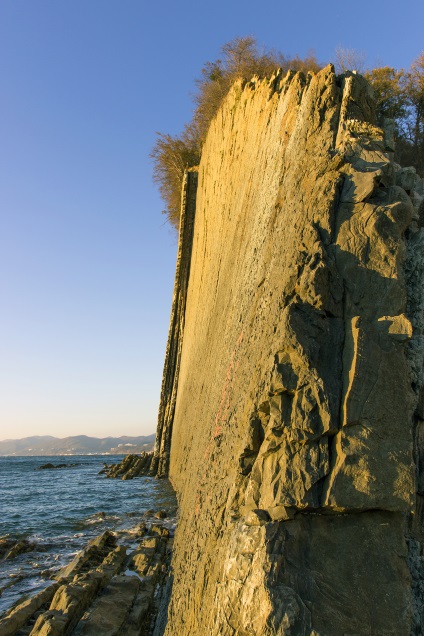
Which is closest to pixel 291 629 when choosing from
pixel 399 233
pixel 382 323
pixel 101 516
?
pixel 382 323

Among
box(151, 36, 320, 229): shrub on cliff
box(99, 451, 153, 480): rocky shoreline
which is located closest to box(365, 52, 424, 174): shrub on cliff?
box(151, 36, 320, 229): shrub on cliff

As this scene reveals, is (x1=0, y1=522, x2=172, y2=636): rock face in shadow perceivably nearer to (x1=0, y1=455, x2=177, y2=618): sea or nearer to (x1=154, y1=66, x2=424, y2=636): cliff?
(x1=0, y1=455, x2=177, y2=618): sea

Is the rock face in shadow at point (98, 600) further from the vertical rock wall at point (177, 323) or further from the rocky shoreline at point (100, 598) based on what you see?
the vertical rock wall at point (177, 323)

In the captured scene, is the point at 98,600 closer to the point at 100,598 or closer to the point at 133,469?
the point at 100,598

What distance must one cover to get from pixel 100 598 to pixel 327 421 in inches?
203

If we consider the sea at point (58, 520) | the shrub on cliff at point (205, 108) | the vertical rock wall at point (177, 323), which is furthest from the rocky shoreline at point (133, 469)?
the shrub on cliff at point (205, 108)

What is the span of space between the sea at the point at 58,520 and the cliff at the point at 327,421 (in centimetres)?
451

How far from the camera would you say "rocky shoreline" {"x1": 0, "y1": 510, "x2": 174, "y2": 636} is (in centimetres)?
594

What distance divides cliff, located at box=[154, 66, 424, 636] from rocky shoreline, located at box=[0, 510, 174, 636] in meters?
1.11

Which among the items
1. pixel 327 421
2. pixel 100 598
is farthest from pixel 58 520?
pixel 327 421

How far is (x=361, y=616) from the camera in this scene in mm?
3035

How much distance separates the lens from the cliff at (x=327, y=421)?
3.14m

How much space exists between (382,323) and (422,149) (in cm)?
942

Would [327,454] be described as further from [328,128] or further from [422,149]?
[422,149]
